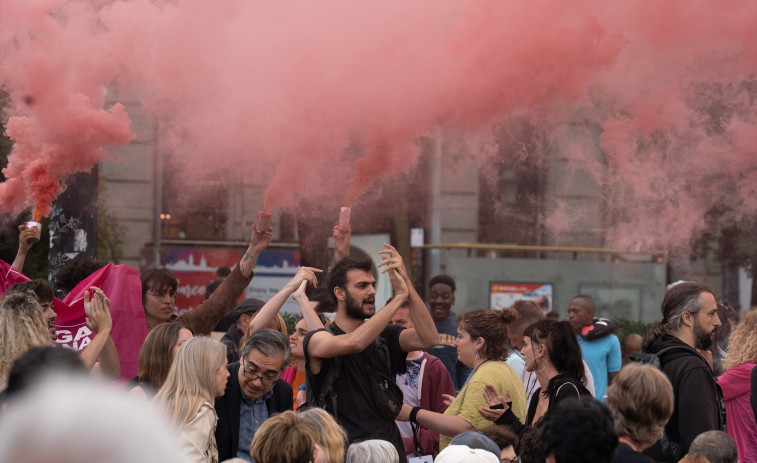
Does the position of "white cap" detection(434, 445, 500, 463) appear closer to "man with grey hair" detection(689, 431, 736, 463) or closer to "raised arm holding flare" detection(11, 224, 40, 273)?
"man with grey hair" detection(689, 431, 736, 463)

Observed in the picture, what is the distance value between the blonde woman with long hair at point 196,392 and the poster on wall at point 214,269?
8642mm

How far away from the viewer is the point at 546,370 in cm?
495

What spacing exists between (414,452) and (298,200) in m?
4.87

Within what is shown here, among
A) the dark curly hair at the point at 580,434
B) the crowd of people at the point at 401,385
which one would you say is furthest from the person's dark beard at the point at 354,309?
the dark curly hair at the point at 580,434

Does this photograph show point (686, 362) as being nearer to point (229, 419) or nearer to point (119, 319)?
point (229, 419)

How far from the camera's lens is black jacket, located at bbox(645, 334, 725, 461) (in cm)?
470

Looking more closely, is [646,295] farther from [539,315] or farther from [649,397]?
[649,397]

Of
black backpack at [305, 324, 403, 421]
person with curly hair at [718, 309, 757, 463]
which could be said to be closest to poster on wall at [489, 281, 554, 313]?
person with curly hair at [718, 309, 757, 463]

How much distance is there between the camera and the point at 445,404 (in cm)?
581

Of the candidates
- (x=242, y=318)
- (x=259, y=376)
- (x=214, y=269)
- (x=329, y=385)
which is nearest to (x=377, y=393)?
(x=329, y=385)

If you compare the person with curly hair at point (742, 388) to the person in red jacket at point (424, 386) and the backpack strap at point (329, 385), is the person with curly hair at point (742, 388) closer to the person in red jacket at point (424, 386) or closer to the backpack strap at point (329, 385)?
the person in red jacket at point (424, 386)

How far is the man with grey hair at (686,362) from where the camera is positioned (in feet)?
15.5

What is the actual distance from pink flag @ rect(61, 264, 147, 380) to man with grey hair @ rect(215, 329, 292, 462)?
1.67 m

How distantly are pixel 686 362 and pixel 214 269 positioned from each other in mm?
9183
